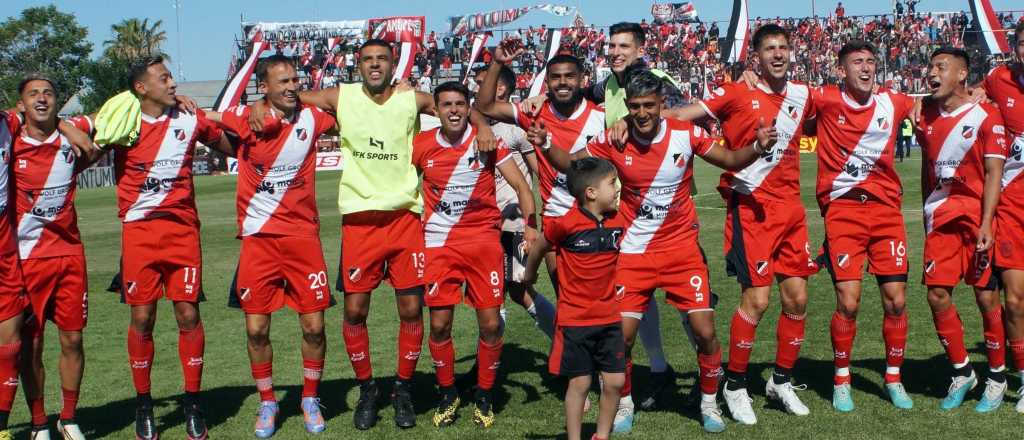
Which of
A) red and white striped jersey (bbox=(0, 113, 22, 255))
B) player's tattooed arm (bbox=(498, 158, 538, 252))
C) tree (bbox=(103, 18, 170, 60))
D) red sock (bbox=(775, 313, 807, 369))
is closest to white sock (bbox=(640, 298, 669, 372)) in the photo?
red sock (bbox=(775, 313, 807, 369))

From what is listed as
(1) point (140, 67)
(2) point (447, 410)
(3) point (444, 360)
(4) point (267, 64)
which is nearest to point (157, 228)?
(1) point (140, 67)

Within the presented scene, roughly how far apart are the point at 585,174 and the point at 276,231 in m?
2.32

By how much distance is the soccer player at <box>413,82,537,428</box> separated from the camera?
7.42 m

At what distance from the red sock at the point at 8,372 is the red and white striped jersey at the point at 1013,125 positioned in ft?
22.1

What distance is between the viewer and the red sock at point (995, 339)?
24.2 feet

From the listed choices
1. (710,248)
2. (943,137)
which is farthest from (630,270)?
(710,248)

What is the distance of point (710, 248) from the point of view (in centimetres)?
1577

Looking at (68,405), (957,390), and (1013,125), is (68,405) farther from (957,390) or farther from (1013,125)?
(1013,125)

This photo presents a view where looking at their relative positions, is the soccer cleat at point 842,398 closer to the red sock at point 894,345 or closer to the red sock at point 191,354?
the red sock at point 894,345

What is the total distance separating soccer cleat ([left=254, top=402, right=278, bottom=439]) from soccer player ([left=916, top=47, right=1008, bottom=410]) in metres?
4.61

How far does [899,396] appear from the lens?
7367mm

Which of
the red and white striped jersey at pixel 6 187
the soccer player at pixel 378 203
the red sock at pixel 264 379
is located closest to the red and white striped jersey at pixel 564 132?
the soccer player at pixel 378 203

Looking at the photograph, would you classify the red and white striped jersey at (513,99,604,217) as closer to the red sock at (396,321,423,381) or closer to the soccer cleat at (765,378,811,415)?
the red sock at (396,321,423,381)

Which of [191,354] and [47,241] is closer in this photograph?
[47,241]
